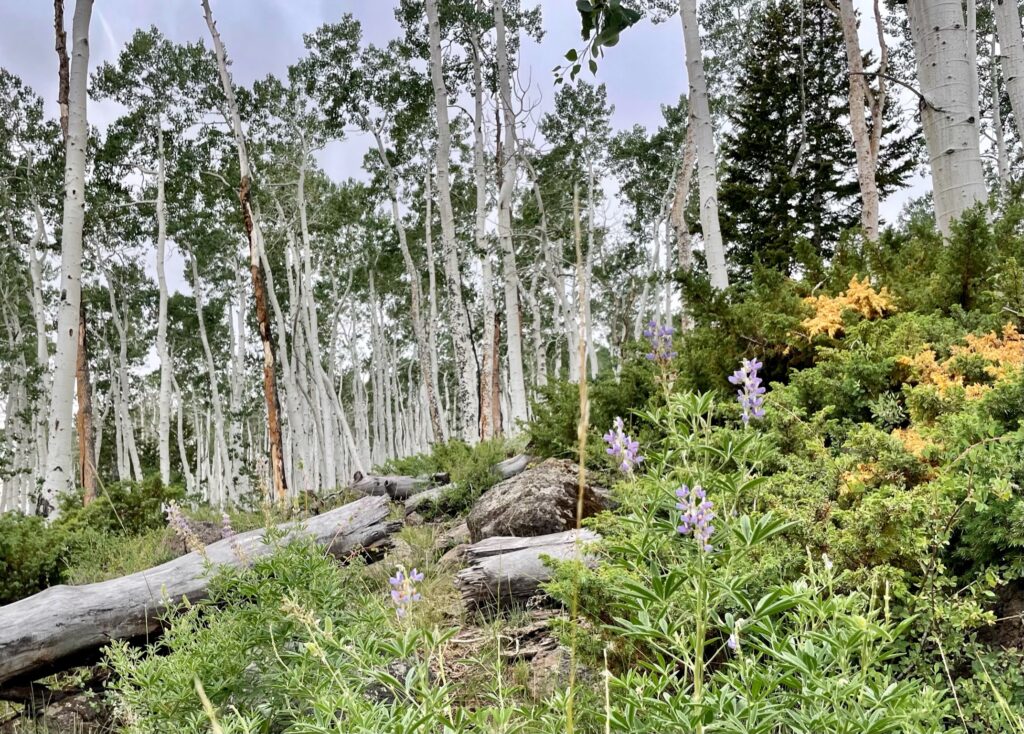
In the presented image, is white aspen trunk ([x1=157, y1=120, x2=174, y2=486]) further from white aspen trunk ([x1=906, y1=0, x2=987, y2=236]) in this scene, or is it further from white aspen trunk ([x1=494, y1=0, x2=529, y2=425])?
white aspen trunk ([x1=906, y1=0, x2=987, y2=236])

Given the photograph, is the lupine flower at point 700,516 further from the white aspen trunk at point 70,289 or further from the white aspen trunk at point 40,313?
the white aspen trunk at point 40,313

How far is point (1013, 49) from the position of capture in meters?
7.77

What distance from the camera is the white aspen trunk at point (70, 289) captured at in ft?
24.1

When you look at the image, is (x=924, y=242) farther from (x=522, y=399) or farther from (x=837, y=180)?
(x=837, y=180)

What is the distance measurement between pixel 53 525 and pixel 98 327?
70.9ft

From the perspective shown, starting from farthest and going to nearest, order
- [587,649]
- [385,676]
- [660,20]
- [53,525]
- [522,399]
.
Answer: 1. [660,20]
2. [522,399]
3. [53,525]
4. [587,649]
5. [385,676]

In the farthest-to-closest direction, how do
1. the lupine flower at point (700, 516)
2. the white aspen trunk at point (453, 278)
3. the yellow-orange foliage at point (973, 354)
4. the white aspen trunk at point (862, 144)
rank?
the white aspen trunk at point (453, 278) < the white aspen trunk at point (862, 144) < the yellow-orange foliage at point (973, 354) < the lupine flower at point (700, 516)

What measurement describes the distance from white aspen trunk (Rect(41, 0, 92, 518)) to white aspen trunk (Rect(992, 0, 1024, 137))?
11642mm

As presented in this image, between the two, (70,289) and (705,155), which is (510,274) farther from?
(70,289)

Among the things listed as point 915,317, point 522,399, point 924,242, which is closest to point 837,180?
point 522,399

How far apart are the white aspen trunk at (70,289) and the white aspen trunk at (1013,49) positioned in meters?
11.6

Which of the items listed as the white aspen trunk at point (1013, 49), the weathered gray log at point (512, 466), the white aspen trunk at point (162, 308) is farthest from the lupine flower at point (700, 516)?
the white aspen trunk at point (162, 308)

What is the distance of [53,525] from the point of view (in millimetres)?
6383

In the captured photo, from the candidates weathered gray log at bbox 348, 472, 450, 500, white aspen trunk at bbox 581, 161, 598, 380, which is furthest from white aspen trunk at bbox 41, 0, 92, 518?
white aspen trunk at bbox 581, 161, 598, 380
